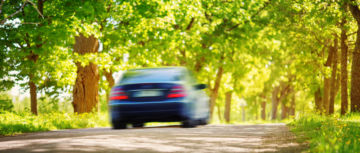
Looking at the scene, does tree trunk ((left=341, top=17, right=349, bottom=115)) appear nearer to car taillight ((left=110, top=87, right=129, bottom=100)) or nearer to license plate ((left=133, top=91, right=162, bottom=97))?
license plate ((left=133, top=91, right=162, bottom=97))

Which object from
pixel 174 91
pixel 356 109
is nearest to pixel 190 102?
pixel 174 91

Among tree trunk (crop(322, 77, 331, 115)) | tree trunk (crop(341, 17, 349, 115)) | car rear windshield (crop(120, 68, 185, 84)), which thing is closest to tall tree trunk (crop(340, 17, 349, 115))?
tree trunk (crop(341, 17, 349, 115))

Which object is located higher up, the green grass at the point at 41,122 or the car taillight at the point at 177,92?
the car taillight at the point at 177,92

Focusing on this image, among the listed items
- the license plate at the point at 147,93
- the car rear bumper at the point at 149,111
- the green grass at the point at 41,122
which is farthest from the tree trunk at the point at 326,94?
the license plate at the point at 147,93

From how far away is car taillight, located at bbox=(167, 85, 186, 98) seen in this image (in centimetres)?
991

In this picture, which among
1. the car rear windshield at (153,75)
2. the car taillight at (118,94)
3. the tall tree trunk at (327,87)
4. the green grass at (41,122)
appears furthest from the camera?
the tall tree trunk at (327,87)

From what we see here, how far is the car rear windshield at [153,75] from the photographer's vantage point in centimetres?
1022

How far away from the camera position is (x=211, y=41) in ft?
80.1

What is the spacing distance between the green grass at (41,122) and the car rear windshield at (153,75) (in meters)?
4.01

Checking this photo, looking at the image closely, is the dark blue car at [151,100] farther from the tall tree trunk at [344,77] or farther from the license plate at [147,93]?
the tall tree trunk at [344,77]

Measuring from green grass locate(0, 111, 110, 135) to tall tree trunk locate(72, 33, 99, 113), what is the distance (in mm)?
1960

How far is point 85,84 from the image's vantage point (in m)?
19.9

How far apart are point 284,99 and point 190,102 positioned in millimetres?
32029

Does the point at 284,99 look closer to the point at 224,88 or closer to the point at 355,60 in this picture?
the point at 224,88
